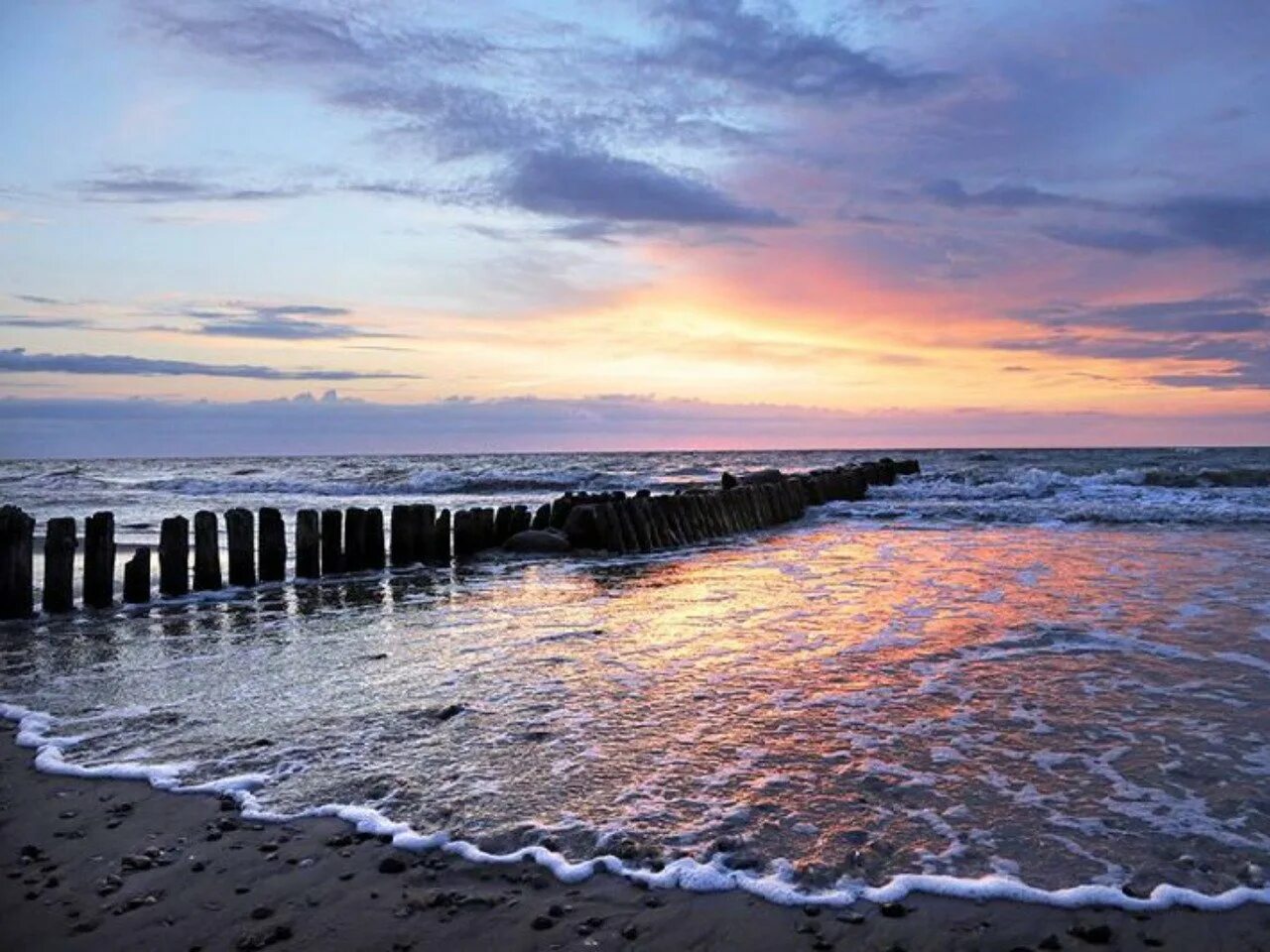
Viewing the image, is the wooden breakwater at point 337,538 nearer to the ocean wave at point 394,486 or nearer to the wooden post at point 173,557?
the wooden post at point 173,557

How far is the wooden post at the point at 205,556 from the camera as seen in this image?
11.3 meters

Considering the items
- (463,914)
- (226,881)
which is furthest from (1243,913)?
(226,881)

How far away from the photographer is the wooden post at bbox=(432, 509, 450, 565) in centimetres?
1472

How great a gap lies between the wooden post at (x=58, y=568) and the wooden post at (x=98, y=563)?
23 cm

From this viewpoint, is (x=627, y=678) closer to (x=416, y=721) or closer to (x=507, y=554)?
(x=416, y=721)

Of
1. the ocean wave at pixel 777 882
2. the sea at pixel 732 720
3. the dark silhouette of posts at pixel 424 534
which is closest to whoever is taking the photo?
the ocean wave at pixel 777 882

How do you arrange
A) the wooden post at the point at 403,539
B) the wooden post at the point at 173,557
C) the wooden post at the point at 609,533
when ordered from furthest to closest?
the wooden post at the point at 609,533 → the wooden post at the point at 403,539 → the wooden post at the point at 173,557

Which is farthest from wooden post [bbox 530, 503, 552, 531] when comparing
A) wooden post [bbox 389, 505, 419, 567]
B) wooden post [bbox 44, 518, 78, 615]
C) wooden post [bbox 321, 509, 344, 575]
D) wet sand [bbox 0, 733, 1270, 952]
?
wet sand [bbox 0, 733, 1270, 952]

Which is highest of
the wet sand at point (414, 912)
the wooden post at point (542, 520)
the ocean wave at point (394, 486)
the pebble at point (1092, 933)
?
the wooden post at point (542, 520)

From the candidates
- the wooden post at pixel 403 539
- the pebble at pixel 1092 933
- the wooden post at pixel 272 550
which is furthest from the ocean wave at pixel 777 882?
the wooden post at pixel 403 539

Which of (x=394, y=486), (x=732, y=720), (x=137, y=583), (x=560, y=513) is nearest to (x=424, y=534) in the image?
(x=560, y=513)

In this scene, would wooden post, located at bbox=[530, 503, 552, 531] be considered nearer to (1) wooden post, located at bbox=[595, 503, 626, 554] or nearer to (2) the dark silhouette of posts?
(1) wooden post, located at bbox=[595, 503, 626, 554]

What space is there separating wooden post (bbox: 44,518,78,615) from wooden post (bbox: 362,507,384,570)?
161 inches

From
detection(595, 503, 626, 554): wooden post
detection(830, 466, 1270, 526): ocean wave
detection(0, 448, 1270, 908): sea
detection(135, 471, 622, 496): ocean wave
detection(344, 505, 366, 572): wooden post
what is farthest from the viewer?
detection(135, 471, 622, 496): ocean wave
